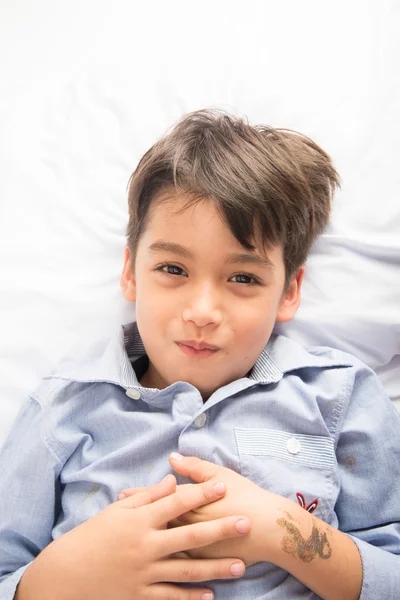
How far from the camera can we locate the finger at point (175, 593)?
1.02 m

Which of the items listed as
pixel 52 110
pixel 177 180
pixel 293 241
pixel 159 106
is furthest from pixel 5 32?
pixel 293 241

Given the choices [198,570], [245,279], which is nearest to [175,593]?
[198,570]

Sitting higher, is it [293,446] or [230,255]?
[230,255]

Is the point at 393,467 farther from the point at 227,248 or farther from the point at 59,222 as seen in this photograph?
the point at 59,222

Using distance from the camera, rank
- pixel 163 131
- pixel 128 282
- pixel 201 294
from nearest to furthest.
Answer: pixel 201 294
pixel 128 282
pixel 163 131

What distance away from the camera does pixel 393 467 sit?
3.83 ft

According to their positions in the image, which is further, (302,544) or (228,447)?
(228,447)

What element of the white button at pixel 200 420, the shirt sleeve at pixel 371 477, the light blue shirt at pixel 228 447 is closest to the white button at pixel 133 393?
the light blue shirt at pixel 228 447

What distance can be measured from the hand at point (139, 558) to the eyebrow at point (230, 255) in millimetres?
347

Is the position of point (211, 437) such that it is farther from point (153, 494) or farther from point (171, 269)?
point (171, 269)

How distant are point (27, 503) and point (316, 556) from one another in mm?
451

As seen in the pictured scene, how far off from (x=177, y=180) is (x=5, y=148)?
0.53 m

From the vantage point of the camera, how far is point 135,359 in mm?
1333

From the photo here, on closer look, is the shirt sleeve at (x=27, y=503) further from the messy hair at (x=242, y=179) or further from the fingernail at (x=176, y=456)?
the messy hair at (x=242, y=179)
